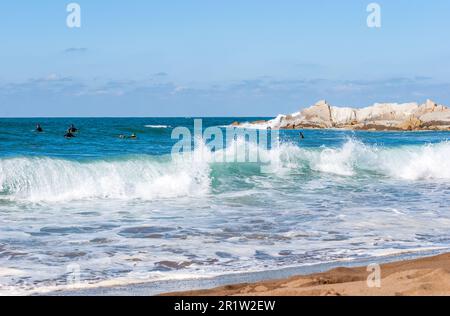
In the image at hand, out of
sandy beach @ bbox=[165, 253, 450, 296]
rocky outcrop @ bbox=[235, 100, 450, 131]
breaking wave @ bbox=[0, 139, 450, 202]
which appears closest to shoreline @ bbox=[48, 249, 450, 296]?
sandy beach @ bbox=[165, 253, 450, 296]

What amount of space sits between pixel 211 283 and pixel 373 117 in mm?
76912

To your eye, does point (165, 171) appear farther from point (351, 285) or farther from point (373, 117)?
point (373, 117)

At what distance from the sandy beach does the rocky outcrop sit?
225ft

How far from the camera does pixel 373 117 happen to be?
80750mm

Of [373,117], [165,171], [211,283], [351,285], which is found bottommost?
[211,283]

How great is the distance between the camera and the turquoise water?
7602 mm

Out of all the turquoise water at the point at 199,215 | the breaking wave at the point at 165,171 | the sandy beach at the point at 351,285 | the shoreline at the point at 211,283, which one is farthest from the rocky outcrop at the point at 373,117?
the sandy beach at the point at 351,285

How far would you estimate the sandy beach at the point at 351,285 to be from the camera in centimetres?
521

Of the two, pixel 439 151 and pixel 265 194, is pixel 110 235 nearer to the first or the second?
pixel 265 194

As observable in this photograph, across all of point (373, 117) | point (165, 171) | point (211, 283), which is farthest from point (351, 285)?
point (373, 117)

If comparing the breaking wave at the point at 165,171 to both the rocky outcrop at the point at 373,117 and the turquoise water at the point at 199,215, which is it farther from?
the rocky outcrop at the point at 373,117

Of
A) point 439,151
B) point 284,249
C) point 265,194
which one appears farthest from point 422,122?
point 284,249

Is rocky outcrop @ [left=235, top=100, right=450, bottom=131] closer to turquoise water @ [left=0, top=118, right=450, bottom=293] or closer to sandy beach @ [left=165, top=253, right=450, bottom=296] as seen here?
turquoise water @ [left=0, top=118, right=450, bottom=293]
